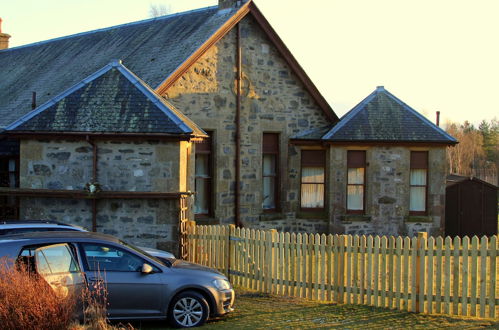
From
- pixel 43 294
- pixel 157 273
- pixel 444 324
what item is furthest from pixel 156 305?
pixel 444 324

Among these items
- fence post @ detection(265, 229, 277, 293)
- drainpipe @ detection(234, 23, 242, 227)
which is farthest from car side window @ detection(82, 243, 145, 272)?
drainpipe @ detection(234, 23, 242, 227)

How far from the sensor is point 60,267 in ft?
30.8

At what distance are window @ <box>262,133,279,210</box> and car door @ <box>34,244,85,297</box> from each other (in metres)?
11.8

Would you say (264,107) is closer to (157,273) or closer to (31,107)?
(31,107)

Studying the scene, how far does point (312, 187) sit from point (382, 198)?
2310mm

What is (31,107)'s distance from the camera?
22891 mm

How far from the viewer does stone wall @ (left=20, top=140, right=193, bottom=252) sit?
48.3ft

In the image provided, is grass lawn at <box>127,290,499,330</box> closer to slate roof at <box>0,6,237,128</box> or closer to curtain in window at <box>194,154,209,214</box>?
curtain in window at <box>194,154,209,214</box>

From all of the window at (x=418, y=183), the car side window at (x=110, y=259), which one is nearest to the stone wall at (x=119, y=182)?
the car side window at (x=110, y=259)

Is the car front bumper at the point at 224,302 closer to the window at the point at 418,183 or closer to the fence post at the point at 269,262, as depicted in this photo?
the fence post at the point at 269,262

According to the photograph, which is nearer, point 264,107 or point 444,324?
point 444,324

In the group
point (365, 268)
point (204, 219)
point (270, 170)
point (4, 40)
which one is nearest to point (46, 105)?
point (204, 219)

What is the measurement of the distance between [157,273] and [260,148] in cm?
1074

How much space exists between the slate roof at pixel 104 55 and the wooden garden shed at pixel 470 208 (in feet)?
33.2
